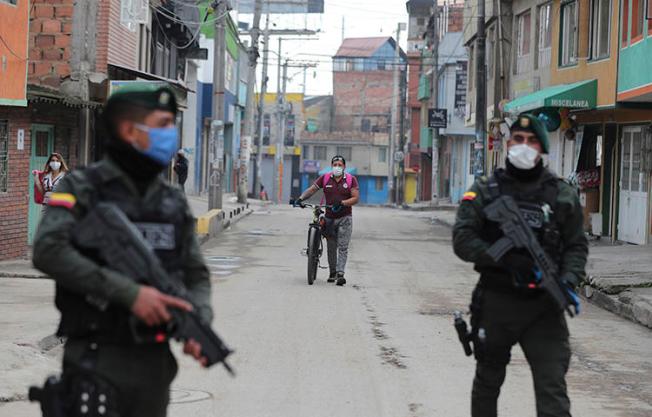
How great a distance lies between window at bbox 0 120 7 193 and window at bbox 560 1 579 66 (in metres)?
14.3

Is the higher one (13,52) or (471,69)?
(471,69)

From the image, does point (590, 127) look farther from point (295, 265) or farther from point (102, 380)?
point (102, 380)

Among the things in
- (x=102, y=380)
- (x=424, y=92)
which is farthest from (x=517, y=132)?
(x=424, y=92)

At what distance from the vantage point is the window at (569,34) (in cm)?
2784

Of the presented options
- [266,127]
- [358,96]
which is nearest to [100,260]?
[266,127]

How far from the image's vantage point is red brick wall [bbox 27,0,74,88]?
84.6 feet

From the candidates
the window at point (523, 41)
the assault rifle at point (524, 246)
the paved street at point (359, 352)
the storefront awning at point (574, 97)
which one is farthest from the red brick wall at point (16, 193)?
the window at point (523, 41)

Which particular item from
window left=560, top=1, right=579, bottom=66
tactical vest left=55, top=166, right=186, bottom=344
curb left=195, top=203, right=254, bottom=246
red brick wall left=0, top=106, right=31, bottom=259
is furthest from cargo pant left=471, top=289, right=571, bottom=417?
window left=560, top=1, right=579, bottom=66

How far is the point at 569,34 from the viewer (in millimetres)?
28594

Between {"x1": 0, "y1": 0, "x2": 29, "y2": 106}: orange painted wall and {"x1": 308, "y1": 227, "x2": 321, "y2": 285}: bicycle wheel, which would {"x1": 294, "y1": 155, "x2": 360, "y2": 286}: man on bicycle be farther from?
{"x1": 0, "y1": 0, "x2": 29, "y2": 106}: orange painted wall

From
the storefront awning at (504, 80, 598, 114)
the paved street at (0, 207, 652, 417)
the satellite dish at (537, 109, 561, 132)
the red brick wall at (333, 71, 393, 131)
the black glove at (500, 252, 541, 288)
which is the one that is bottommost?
the paved street at (0, 207, 652, 417)

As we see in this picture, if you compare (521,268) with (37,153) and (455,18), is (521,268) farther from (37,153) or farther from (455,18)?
(455,18)

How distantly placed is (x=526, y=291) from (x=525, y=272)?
0.39 ft

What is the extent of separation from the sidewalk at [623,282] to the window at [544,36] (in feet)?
31.6
